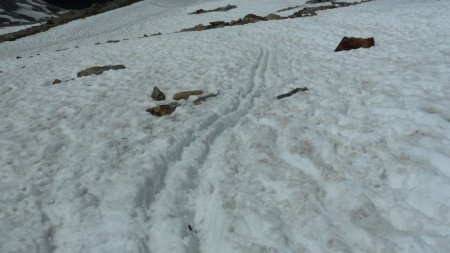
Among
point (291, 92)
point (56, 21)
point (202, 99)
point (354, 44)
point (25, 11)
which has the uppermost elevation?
point (354, 44)

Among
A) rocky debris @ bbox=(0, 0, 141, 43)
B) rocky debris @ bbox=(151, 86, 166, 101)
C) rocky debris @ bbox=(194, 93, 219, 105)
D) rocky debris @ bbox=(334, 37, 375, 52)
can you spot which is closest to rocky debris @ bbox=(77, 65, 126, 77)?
rocky debris @ bbox=(151, 86, 166, 101)

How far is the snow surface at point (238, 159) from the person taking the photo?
538 cm

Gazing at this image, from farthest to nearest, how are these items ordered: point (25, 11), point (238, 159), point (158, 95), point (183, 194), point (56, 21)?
1. point (25, 11)
2. point (56, 21)
3. point (158, 95)
4. point (238, 159)
5. point (183, 194)

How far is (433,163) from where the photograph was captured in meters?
6.35

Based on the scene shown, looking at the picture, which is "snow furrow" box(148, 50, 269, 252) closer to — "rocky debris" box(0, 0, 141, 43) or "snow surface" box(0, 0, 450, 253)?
"snow surface" box(0, 0, 450, 253)

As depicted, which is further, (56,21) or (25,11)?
(25,11)

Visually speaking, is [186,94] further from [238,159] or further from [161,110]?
[238,159]

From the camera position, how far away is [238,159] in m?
7.48

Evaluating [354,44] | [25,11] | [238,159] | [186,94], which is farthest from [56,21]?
[25,11]

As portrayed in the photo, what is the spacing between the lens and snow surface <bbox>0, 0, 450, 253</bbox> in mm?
5379

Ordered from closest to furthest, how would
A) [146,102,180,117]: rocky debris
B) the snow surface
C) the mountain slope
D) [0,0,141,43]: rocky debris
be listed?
the snow surface → [146,102,180,117]: rocky debris → [0,0,141,43]: rocky debris → the mountain slope

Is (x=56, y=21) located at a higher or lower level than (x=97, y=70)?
lower

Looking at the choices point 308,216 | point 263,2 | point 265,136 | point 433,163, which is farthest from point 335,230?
point 263,2

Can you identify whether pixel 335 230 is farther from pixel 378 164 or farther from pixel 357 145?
pixel 357 145
